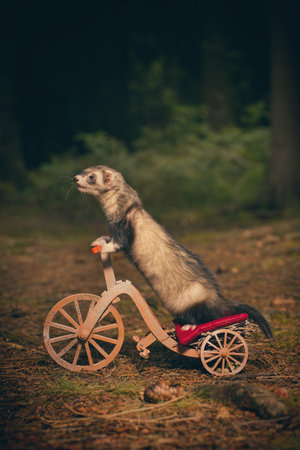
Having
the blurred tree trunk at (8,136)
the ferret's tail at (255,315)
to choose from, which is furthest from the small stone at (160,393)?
the blurred tree trunk at (8,136)

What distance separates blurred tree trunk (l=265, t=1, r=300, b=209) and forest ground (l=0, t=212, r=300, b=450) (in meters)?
3.63

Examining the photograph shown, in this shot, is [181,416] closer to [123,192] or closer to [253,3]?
[123,192]

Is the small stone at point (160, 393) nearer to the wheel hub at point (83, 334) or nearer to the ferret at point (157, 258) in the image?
the ferret at point (157, 258)

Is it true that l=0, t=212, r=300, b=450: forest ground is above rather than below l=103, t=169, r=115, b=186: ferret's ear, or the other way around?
below

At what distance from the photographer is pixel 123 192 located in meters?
3.92

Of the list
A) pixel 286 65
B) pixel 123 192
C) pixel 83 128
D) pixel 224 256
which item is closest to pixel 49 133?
pixel 83 128

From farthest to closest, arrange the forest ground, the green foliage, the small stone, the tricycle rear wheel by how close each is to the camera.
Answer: the green foliage < the tricycle rear wheel < the small stone < the forest ground

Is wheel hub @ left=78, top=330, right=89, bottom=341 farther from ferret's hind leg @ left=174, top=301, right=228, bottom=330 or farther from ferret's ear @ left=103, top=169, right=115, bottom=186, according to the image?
ferret's ear @ left=103, top=169, right=115, bottom=186

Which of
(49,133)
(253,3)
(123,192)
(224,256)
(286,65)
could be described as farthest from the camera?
(49,133)

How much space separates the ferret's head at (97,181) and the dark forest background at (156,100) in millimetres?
7573

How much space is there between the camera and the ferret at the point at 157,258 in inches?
151

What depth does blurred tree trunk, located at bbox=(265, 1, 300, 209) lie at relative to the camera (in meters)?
11.0

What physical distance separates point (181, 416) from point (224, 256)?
16.9ft

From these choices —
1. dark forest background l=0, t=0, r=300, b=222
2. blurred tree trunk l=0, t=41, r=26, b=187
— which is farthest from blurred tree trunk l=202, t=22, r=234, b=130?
blurred tree trunk l=0, t=41, r=26, b=187
